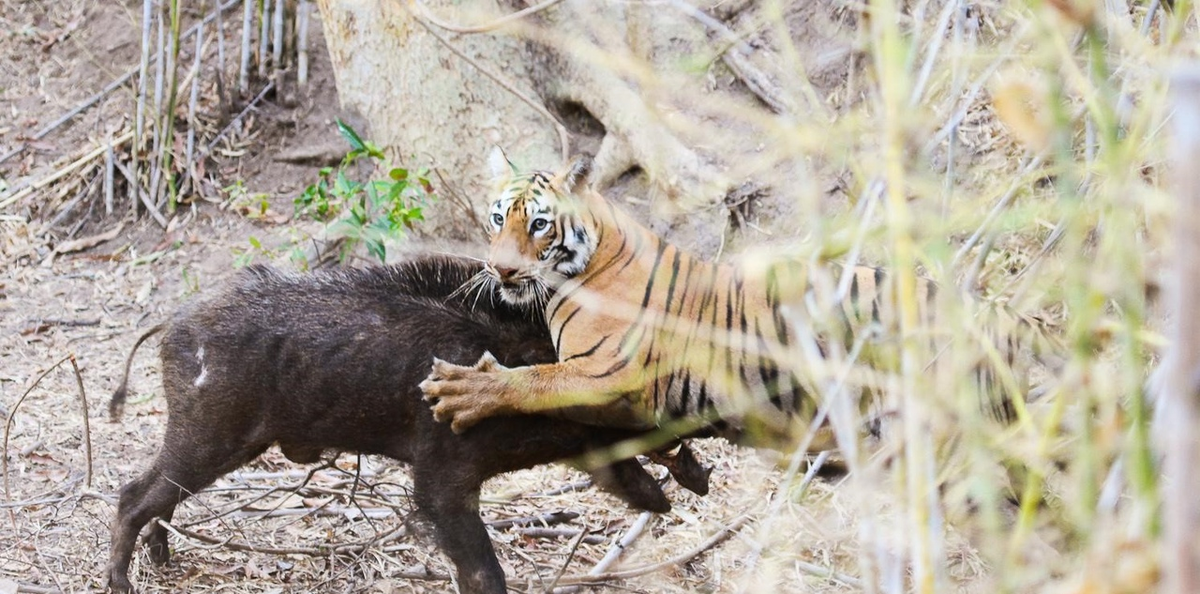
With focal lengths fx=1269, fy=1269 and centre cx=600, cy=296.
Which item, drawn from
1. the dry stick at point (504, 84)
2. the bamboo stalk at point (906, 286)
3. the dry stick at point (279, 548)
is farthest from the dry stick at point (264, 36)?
the bamboo stalk at point (906, 286)

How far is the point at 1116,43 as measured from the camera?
3570 millimetres

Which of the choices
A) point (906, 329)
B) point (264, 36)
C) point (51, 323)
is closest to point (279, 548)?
point (51, 323)

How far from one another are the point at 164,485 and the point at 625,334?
78.1 inches

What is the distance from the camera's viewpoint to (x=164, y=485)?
16.9 feet

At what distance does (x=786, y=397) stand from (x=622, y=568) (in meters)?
1.28

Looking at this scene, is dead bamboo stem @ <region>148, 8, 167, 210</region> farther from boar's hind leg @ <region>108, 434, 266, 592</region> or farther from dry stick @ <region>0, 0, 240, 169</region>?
boar's hind leg @ <region>108, 434, 266, 592</region>

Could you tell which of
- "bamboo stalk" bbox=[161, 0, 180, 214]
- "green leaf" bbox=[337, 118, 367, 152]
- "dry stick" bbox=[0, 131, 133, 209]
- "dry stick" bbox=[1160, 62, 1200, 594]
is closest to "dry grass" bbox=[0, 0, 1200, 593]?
"dry stick" bbox=[0, 131, 133, 209]

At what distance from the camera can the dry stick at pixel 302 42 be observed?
9305mm

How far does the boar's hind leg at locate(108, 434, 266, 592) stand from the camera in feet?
16.8

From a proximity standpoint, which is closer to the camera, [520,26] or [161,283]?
[520,26]

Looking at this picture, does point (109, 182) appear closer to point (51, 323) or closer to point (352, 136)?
point (51, 323)

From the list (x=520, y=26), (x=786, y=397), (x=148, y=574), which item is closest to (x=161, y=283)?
(x=148, y=574)

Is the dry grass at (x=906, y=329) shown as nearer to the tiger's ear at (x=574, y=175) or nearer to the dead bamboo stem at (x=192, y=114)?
the dead bamboo stem at (x=192, y=114)

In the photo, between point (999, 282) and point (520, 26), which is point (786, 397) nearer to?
point (999, 282)
